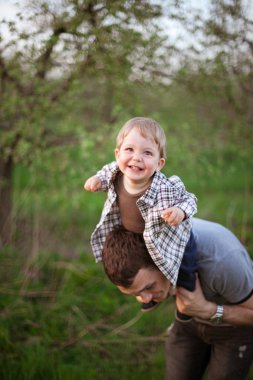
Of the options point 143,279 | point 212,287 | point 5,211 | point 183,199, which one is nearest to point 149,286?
point 143,279

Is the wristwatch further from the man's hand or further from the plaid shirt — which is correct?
the plaid shirt

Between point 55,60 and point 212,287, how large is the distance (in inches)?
98.9

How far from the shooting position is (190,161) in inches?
198

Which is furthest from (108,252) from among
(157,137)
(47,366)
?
(47,366)

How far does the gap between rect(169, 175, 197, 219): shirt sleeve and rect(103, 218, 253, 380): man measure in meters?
0.30

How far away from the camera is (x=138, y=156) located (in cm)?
192

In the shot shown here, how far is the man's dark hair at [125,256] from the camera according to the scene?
208cm

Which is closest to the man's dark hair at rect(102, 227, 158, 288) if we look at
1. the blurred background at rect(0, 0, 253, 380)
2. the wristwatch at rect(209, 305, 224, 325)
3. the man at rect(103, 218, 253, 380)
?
the man at rect(103, 218, 253, 380)

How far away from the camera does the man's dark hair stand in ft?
6.82

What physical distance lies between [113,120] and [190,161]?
105 cm

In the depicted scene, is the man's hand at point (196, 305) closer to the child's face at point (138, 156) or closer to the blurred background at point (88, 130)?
the child's face at point (138, 156)

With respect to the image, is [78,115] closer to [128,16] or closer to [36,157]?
[36,157]

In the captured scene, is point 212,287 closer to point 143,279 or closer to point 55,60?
point 143,279

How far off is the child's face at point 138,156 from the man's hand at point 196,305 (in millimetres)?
701
